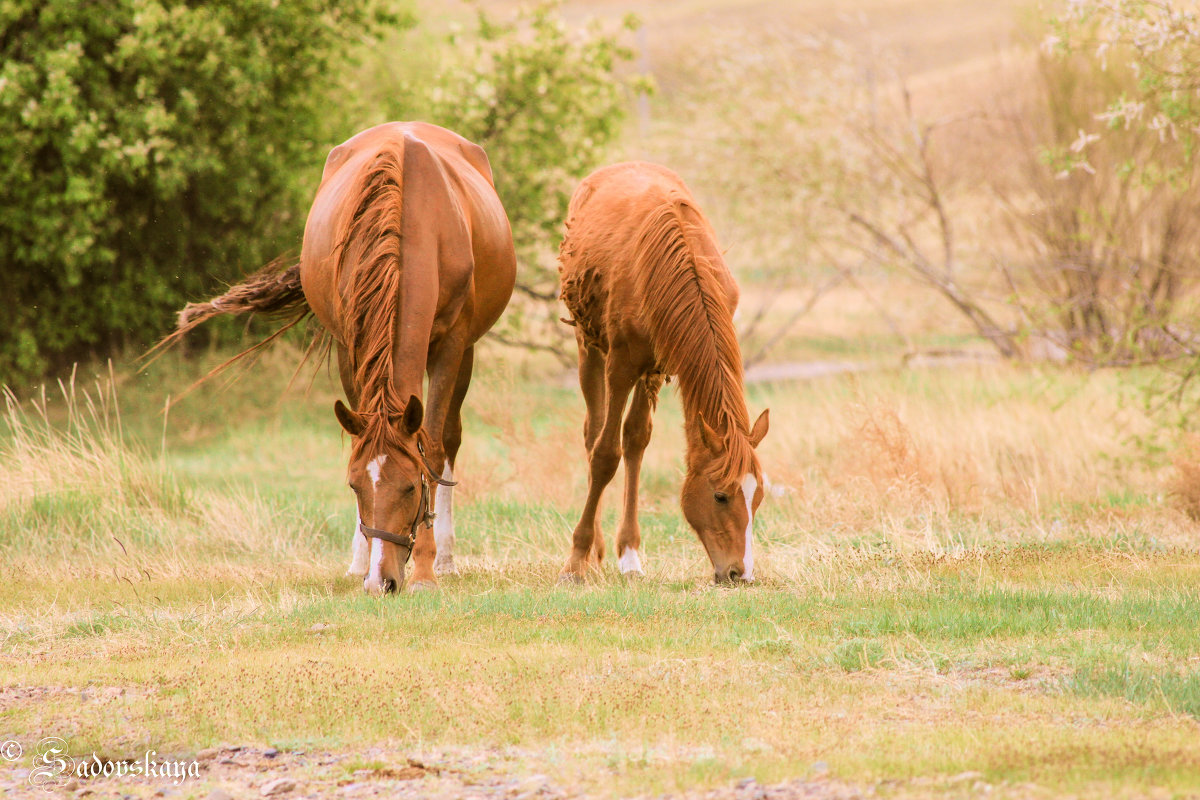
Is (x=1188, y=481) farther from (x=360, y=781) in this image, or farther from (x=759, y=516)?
(x=360, y=781)

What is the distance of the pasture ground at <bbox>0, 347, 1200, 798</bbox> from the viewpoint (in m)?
3.71

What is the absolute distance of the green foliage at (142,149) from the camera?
11.5 metres

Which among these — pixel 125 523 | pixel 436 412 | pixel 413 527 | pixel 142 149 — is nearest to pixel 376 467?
pixel 413 527

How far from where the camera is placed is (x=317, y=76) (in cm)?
1337

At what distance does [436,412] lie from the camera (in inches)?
255

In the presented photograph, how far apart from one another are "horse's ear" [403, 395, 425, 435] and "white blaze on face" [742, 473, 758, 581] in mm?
1526

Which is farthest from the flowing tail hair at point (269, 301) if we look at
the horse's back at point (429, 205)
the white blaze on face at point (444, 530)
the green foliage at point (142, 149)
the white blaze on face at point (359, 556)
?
the green foliage at point (142, 149)

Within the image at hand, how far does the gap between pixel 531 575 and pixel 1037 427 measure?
5.27 meters

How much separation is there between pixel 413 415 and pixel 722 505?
4.95 ft

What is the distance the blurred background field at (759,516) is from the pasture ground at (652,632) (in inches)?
1.0

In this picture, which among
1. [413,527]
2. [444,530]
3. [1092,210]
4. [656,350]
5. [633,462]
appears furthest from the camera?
[1092,210]

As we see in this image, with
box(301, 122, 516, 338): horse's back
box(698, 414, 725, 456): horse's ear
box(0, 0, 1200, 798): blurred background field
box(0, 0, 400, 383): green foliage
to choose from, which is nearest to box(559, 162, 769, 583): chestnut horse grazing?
box(698, 414, 725, 456): horse's ear

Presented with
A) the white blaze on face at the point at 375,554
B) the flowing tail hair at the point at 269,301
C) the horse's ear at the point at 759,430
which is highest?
the flowing tail hair at the point at 269,301

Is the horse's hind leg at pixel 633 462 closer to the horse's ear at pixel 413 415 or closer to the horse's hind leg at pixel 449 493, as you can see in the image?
the horse's hind leg at pixel 449 493
